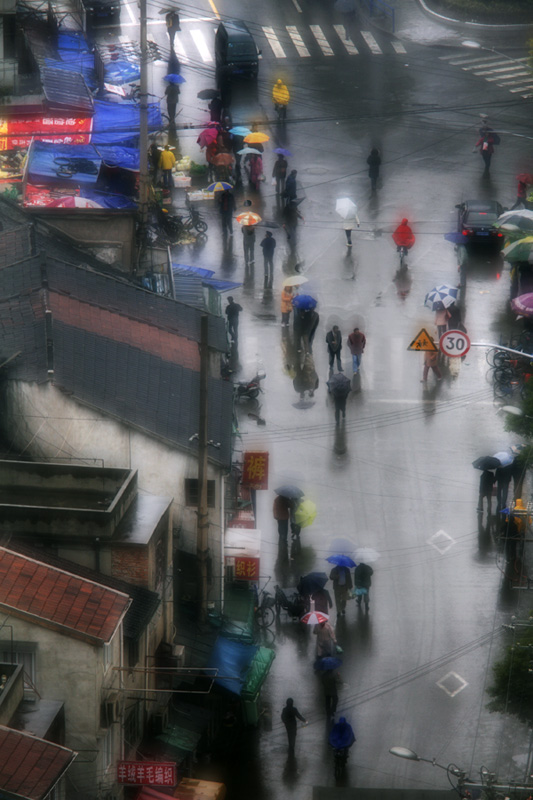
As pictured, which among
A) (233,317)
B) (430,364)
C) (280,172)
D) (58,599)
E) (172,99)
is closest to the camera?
(58,599)

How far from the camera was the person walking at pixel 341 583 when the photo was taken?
131 feet

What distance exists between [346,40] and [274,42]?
3734 mm

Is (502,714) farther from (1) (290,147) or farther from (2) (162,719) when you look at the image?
(1) (290,147)

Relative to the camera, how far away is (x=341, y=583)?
3981cm

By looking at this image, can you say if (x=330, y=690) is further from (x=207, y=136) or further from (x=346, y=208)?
(x=207, y=136)

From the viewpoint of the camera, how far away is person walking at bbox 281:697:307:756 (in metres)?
34.9

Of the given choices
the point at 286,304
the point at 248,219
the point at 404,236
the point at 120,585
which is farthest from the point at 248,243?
the point at 120,585

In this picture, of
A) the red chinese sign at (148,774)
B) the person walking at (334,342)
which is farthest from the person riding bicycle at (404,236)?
the red chinese sign at (148,774)

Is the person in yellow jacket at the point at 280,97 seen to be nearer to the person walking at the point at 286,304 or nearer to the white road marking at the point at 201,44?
the white road marking at the point at 201,44

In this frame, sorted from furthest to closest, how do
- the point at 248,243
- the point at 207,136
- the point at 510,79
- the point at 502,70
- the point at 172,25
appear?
the point at 502,70, the point at 510,79, the point at 172,25, the point at 207,136, the point at 248,243

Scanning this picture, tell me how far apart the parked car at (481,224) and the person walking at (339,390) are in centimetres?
1277

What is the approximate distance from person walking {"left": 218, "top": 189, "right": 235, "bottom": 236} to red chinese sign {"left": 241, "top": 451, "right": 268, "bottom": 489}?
20304 millimetres

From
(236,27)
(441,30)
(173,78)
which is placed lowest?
(173,78)

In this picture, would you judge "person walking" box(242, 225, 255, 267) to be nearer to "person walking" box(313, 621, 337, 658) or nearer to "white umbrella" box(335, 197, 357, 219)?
"white umbrella" box(335, 197, 357, 219)
